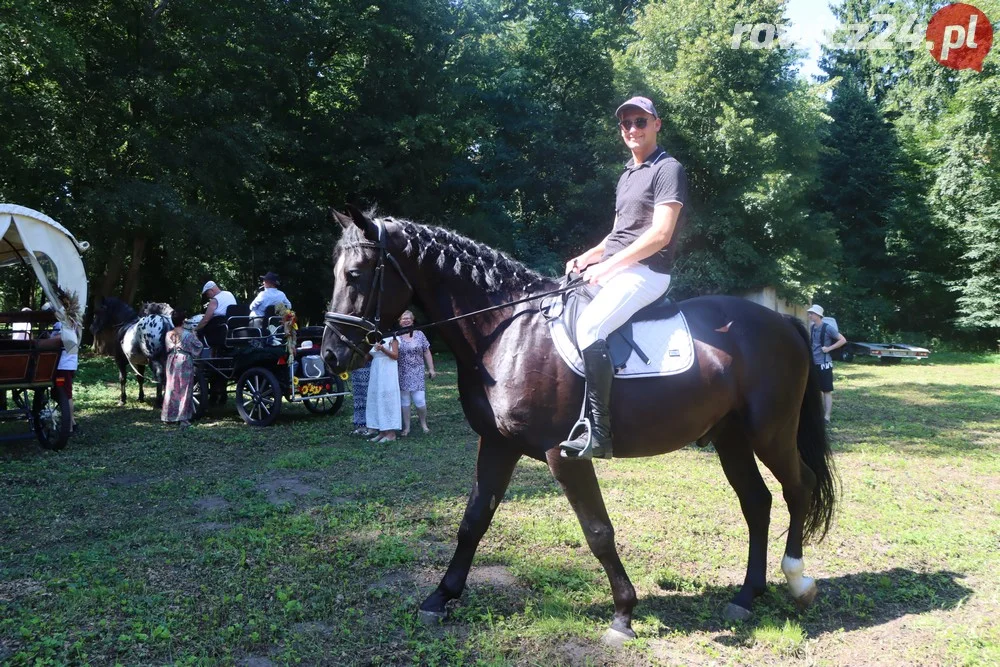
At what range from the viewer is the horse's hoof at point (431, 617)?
12.4 feet

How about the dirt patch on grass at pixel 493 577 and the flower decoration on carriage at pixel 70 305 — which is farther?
the flower decoration on carriage at pixel 70 305

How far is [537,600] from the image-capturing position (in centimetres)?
408

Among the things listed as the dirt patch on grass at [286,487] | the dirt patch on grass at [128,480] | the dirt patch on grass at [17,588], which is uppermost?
the dirt patch on grass at [286,487]

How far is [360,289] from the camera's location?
3574mm

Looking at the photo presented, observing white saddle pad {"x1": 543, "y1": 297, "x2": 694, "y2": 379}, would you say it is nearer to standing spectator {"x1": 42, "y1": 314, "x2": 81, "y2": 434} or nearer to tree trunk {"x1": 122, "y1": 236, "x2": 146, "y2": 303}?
standing spectator {"x1": 42, "y1": 314, "x2": 81, "y2": 434}

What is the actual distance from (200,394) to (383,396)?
3.77 m

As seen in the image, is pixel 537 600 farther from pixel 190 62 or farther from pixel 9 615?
pixel 190 62

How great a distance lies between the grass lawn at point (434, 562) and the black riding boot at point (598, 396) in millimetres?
1005

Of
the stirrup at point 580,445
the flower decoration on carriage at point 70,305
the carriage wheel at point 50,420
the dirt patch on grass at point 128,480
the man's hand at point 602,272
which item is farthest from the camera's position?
the flower decoration on carriage at point 70,305

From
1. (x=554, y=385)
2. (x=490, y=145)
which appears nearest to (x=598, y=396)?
(x=554, y=385)

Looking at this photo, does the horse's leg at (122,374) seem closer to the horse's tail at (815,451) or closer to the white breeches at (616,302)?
the white breeches at (616,302)

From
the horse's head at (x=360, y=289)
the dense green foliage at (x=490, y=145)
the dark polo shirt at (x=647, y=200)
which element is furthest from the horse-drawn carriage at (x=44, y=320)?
the dense green foliage at (x=490, y=145)

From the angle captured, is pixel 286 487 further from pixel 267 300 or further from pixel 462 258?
pixel 267 300

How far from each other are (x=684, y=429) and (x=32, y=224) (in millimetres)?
8571
